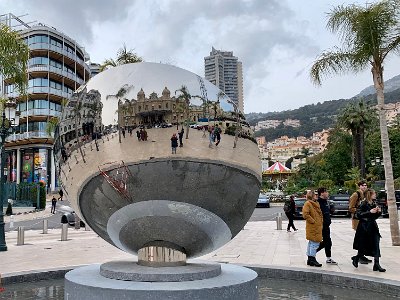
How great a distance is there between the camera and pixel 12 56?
57.1 feet

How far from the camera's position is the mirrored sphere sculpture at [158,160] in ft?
15.4

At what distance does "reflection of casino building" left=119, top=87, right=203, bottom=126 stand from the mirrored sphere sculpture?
0.01 m

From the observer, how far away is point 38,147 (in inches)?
2586

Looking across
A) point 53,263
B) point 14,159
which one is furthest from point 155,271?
point 14,159

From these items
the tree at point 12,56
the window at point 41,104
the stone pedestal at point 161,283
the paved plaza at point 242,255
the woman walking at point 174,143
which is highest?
the window at point 41,104

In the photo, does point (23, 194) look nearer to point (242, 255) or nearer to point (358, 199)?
point (242, 255)

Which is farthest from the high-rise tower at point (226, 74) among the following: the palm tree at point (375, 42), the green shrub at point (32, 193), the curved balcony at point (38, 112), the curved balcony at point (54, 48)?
the curved balcony at point (54, 48)

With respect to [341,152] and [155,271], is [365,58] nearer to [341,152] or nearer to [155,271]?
[155,271]

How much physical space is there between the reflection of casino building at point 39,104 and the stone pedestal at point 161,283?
Answer: 6170 cm

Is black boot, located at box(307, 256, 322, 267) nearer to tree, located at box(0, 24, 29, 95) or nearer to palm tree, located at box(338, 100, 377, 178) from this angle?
tree, located at box(0, 24, 29, 95)

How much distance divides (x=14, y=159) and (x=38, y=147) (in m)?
5.88

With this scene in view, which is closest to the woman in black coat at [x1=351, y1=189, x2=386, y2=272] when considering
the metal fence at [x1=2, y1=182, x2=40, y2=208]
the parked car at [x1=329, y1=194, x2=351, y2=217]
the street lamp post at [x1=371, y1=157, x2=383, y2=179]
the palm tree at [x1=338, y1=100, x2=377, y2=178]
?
the parked car at [x1=329, y1=194, x2=351, y2=217]

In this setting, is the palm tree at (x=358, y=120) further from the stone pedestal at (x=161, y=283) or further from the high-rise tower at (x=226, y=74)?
the stone pedestal at (x=161, y=283)

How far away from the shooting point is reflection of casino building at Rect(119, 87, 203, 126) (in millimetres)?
4696
